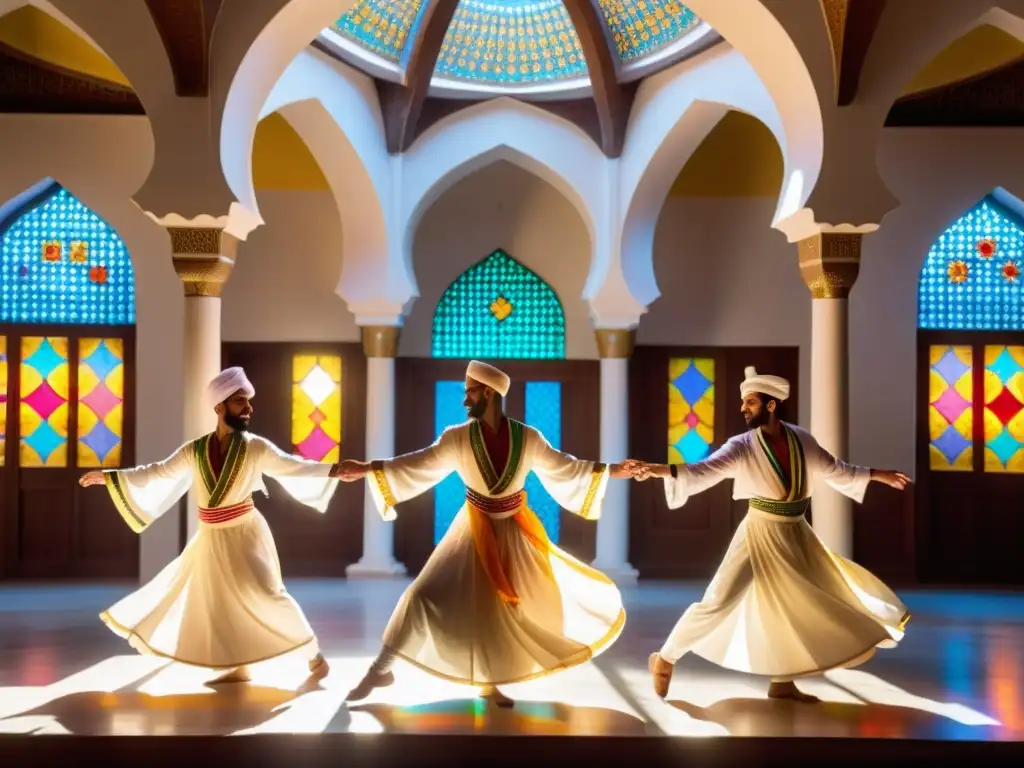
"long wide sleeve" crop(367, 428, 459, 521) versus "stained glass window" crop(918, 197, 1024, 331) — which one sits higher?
"stained glass window" crop(918, 197, 1024, 331)

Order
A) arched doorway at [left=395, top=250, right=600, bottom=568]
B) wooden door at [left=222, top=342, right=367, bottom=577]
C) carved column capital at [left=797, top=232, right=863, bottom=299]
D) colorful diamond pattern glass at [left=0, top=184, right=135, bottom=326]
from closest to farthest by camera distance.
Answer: carved column capital at [left=797, top=232, right=863, bottom=299], colorful diamond pattern glass at [left=0, top=184, right=135, bottom=326], wooden door at [left=222, top=342, right=367, bottom=577], arched doorway at [left=395, top=250, right=600, bottom=568]

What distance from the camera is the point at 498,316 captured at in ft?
35.2

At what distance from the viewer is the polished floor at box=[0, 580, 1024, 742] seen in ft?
15.3

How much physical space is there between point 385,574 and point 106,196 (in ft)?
13.4

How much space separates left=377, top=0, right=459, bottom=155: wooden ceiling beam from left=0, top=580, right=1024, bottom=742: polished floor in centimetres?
468

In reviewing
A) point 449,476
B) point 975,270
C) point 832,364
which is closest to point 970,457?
point 975,270

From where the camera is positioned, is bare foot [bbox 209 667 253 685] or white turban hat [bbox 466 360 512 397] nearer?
white turban hat [bbox 466 360 512 397]

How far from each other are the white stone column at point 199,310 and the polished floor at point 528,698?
109cm

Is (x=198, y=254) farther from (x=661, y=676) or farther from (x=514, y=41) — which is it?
(x=514, y=41)

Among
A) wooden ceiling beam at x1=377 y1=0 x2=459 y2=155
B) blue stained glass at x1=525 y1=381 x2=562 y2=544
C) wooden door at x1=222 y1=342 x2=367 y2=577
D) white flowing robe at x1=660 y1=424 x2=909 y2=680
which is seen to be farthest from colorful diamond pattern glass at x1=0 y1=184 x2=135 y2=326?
white flowing robe at x1=660 y1=424 x2=909 y2=680

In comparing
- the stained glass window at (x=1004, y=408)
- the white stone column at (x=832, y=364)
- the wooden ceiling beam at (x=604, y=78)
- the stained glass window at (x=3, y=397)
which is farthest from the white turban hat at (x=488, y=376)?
the stained glass window at (x=1004, y=408)

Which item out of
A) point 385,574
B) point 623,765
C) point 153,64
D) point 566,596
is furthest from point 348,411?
point 623,765

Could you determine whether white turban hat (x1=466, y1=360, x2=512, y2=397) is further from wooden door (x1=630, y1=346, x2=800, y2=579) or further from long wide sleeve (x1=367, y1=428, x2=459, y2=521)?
wooden door (x1=630, y1=346, x2=800, y2=579)

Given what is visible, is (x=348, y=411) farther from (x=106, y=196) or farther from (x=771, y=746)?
(x=771, y=746)
